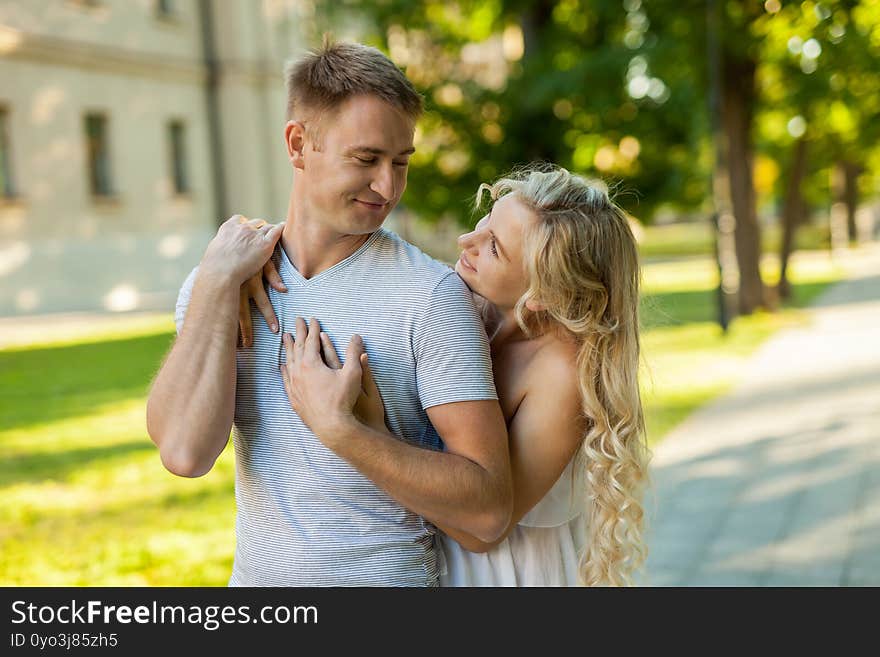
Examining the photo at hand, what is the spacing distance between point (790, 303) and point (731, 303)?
199cm

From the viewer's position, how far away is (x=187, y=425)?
93.5 inches

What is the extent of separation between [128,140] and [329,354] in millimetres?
24625

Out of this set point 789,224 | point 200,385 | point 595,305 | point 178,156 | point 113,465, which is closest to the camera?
point 200,385

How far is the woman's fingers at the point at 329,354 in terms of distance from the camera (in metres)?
2.38

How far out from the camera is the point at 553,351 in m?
2.62

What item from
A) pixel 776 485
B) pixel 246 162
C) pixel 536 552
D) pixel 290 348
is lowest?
pixel 776 485

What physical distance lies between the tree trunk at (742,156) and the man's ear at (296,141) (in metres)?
17.0

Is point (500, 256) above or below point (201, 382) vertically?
above

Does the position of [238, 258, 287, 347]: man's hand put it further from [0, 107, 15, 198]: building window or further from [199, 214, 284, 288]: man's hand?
[0, 107, 15, 198]: building window

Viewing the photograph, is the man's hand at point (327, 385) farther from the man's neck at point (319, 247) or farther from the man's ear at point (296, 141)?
the man's ear at point (296, 141)

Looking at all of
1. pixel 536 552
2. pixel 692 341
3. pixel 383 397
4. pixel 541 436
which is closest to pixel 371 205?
pixel 383 397

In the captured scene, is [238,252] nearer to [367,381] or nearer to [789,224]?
[367,381]

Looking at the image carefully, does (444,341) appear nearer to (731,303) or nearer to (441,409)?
(441,409)
